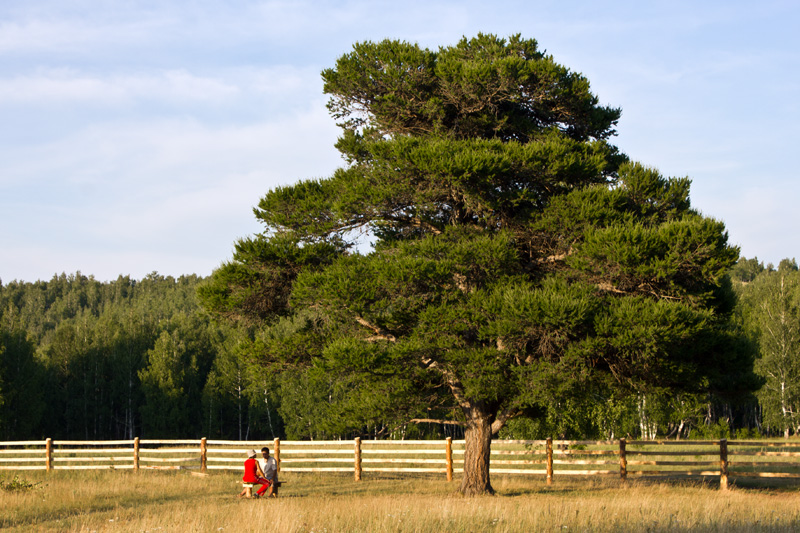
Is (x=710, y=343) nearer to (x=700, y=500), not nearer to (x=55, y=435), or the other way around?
(x=700, y=500)

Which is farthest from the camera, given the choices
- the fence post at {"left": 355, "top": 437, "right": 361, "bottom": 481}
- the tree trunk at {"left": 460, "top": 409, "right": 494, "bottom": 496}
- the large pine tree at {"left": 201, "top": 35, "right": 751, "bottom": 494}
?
the fence post at {"left": 355, "top": 437, "right": 361, "bottom": 481}

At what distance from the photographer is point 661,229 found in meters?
13.5

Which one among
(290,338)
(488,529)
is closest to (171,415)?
(290,338)

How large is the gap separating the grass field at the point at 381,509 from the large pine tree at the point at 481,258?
249 cm

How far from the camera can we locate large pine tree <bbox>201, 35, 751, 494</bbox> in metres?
13.5

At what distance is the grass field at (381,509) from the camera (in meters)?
9.46

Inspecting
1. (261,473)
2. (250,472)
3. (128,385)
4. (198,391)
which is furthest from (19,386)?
(250,472)

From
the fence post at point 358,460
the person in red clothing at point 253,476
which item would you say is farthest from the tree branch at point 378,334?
the fence post at point 358,460

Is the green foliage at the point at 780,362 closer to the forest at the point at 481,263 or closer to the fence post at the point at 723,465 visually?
the fence post at the point at 723,465

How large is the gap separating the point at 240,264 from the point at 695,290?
35.4ft

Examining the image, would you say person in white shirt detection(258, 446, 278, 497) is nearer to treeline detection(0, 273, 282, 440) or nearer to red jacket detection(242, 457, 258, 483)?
red jacket detection(242, 457, 258, 483)

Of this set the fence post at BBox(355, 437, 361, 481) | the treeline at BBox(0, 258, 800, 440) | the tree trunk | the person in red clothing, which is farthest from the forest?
the treeline at BBox(0, 258, 800, 440)

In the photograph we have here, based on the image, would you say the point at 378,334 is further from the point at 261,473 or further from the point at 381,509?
the point at 381,509

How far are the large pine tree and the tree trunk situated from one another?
0.05 metres
